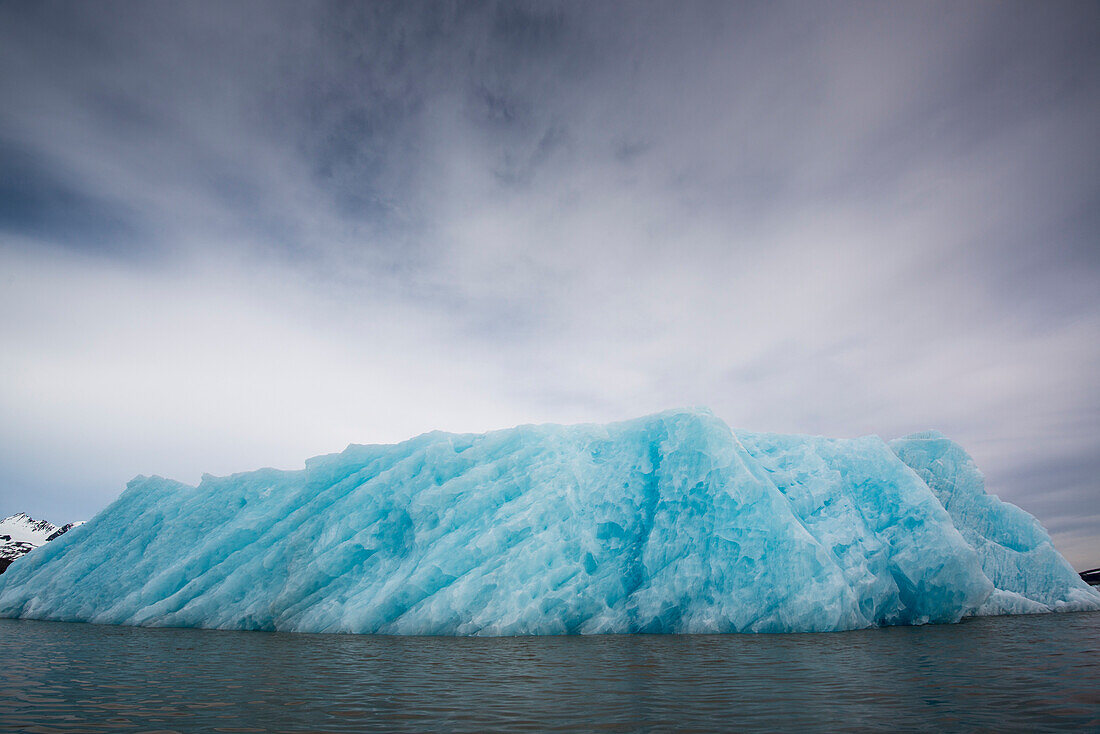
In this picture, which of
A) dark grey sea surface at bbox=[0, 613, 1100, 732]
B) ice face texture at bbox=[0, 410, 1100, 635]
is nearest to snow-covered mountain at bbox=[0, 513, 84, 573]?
ice face texture at bbox=[0, 410, 1100, 635]

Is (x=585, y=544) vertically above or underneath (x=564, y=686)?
above

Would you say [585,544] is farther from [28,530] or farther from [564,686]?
[28,530]

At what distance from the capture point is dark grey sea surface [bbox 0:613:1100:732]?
543cm

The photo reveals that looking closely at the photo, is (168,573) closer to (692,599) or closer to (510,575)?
(510,575)

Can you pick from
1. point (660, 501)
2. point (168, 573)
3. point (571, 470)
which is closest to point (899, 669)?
point (660, 501)

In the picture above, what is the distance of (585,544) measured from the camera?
16969 mm

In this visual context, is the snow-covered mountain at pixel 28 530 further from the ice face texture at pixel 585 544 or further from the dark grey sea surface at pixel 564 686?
the dark grey sea surface at pixel 564 686

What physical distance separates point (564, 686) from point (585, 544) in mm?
9574

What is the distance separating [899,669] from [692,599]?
26.0 ft

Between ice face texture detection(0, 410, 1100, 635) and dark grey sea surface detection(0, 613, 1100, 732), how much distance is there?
9.65 ft

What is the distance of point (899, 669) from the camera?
27.9 feet

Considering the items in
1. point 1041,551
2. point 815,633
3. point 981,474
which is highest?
point 981,474

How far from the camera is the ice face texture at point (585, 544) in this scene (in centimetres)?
1586

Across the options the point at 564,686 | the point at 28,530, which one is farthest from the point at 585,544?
the point at 28,530
